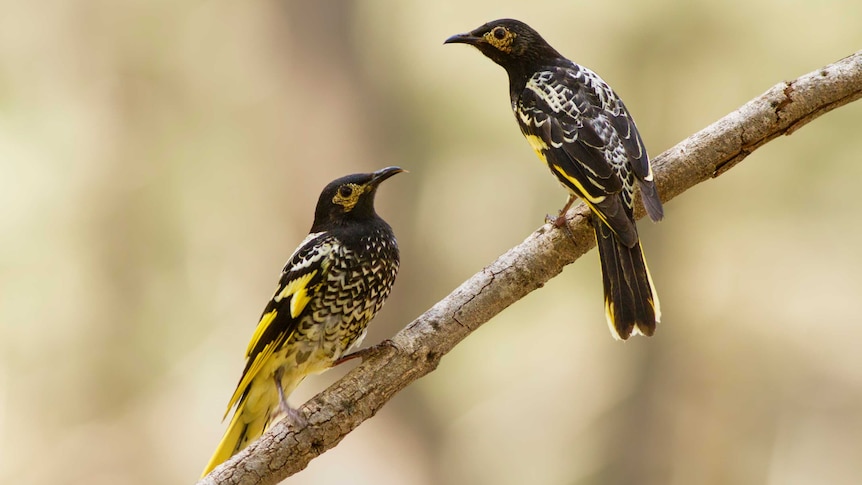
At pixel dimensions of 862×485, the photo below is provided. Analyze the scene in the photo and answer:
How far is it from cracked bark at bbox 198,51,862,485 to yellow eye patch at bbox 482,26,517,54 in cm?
98

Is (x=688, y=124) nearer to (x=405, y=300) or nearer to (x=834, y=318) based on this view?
(x=834, y=318)

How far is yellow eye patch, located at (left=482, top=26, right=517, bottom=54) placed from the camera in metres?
4.08

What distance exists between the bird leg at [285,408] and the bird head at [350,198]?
689 mm

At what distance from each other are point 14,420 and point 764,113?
22.4 feet

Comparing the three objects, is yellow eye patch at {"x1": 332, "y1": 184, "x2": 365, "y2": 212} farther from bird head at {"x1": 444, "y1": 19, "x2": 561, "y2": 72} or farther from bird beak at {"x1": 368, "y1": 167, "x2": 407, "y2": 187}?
bird head at {"x1": 444, "y1": 19, "x2": 561, "y2": 72}

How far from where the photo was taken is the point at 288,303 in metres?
3.51

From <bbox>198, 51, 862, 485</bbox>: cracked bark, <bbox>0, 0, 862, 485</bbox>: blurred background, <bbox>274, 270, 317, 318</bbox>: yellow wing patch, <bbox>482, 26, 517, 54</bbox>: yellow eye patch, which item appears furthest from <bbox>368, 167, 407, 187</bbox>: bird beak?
<bbox>0, 0, 862, 485</bbox>: blurred background

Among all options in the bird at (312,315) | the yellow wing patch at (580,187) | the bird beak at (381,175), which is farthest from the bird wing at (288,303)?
the yellow wing patch at (580,187)

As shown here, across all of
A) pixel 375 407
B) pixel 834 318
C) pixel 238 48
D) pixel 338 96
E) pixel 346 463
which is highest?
pixel 238 48

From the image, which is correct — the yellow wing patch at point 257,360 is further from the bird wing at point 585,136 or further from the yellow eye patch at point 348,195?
the bird wing at point 585,136

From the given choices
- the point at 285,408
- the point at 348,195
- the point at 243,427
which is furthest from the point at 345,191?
the point at 243,427

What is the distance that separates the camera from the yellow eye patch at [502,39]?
4082 mm

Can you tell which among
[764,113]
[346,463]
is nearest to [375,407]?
[764,113]

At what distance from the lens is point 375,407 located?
10.2 ft
